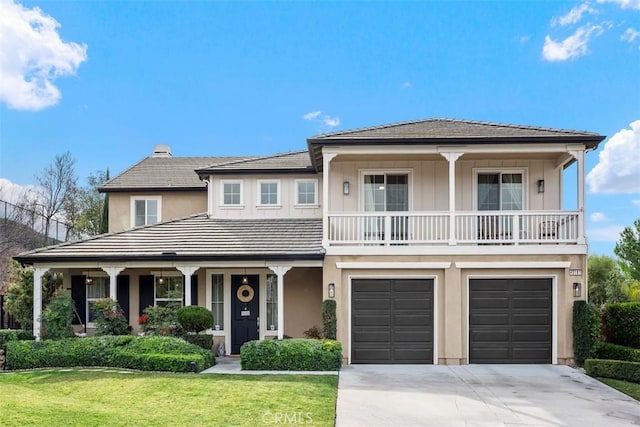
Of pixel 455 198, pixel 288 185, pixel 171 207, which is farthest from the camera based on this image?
pixel 171 207

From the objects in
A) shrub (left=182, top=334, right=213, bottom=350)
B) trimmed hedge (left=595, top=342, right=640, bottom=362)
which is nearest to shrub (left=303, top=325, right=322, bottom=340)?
shrub (left=182, top=334, right=213, bottom=350)

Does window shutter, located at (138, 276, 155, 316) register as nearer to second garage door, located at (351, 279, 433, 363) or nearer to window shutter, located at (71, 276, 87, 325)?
window shutter, located at (71, 276, 87, 325)

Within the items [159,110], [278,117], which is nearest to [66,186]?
[159,110]

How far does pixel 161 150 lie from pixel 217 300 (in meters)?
9.37

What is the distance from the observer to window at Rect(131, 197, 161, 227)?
17500mm

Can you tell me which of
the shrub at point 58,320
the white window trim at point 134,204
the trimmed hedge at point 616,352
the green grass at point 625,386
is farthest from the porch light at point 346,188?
the shrub at point 58,320

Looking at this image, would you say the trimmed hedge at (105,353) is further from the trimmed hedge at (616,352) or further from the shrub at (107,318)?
the trimmed hedge at (616,352)

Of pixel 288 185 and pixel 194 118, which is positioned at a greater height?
pixel 194 118

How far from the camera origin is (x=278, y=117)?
81.3 feet

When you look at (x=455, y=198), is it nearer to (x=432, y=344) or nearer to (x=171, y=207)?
(x=432, y=344)

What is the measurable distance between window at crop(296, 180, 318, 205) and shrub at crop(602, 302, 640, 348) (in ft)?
28.7

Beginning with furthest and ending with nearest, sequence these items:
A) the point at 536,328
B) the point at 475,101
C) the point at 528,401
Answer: the point at 475,101 < the point at 536,328 < the point at 528,401

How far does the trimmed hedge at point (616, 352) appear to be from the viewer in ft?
37.5

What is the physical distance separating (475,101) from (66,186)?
2311 cm
